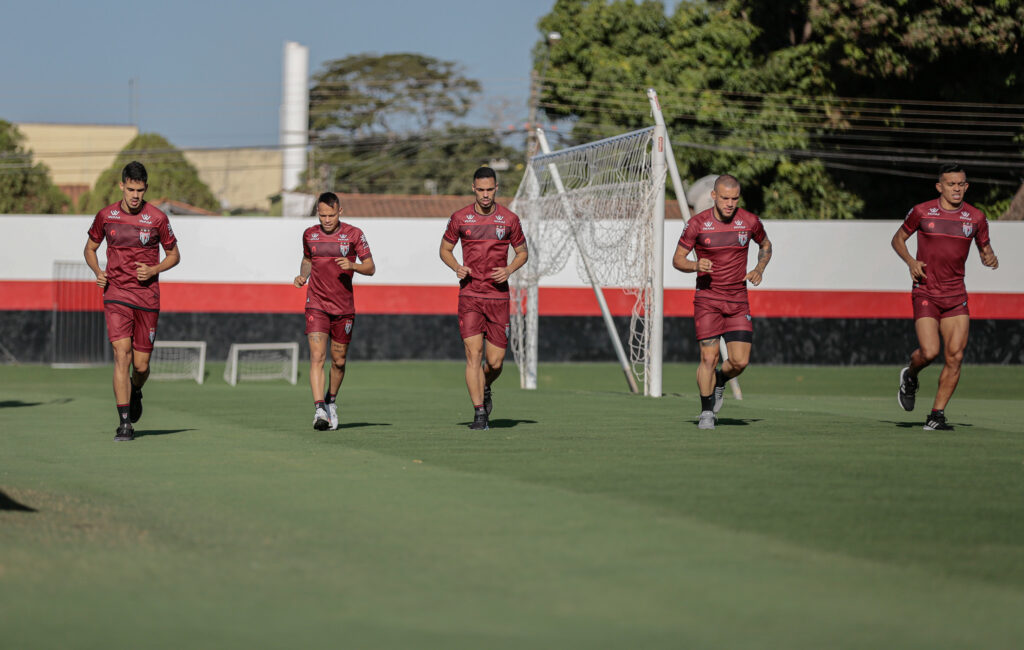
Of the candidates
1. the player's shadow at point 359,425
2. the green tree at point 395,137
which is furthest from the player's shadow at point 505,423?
the green tree at point 395,137

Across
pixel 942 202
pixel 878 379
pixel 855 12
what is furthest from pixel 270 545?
pixel 855 12

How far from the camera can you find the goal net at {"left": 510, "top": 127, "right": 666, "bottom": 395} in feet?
49.6

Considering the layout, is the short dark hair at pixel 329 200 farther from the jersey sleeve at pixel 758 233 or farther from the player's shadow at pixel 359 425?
the jersey sleeve at pixel 758 233

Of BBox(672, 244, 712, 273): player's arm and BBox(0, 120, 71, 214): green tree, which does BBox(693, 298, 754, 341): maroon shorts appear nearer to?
BBox(672, 244, 712, 273): player's arm

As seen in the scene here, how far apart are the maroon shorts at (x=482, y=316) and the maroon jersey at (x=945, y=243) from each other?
3321mm

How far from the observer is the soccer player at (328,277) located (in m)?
10.2

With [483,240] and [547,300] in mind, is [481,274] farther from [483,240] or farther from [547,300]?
[547,300]

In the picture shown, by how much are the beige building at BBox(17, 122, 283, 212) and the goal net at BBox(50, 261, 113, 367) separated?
55456 mm

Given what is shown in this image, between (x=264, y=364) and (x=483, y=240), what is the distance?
14.3 meters

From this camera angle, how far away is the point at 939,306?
9.82 m

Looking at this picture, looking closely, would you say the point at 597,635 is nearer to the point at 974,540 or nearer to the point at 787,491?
the point at 974,540

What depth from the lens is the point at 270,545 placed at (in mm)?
5125

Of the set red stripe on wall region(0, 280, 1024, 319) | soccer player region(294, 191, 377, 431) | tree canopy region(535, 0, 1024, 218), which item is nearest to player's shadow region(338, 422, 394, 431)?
soccer player region(294, 191, 377, 431)

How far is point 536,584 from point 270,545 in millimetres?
1282
